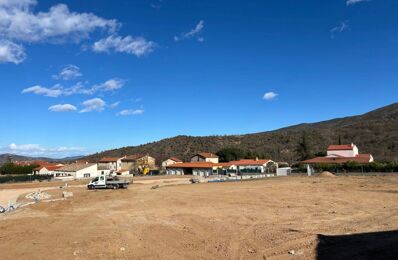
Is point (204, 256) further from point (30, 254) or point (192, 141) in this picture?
point (192, 141)

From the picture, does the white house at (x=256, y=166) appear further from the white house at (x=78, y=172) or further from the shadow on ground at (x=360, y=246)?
the shadow on ground at (x=360, y=246)

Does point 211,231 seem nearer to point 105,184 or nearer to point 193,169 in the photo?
point 105,184

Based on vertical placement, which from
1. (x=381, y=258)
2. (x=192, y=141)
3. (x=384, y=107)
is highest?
(x=384, y=107)

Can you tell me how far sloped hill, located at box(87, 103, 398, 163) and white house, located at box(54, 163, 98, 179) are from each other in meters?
43.6

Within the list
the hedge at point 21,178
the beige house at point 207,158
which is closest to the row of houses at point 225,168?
the beige house at point 207,158

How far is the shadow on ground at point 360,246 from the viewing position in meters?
14.0

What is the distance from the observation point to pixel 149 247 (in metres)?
17.1

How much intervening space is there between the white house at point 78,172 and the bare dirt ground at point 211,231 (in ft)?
236

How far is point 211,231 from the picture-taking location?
2030cm

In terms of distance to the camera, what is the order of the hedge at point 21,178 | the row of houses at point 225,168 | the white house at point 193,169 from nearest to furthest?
the hedge at point 21,178 < the row of houses at point 225,168 < the white house at point 193,169

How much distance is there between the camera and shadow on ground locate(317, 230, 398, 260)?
14.0m

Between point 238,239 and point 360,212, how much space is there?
10420 millimetres

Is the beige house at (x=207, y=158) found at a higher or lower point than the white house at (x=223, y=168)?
higher

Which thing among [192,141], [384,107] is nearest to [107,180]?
[192,141]
